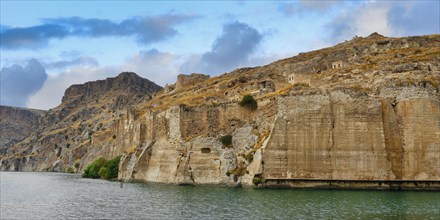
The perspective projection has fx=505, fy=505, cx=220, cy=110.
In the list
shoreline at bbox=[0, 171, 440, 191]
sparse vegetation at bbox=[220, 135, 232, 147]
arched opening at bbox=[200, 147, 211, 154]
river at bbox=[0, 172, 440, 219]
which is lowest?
river at bbox=[0, 172, 440, 219]

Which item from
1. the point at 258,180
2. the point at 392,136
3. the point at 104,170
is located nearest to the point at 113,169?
the point at 104,170

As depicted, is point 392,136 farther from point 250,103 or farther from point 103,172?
point 103,172

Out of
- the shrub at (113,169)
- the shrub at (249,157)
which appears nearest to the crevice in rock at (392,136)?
the shrub at (249,157)

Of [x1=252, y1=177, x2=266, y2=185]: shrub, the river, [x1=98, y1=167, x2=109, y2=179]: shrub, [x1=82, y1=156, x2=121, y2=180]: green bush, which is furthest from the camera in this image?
[x1=98, y1=167, x2=109, y2=179]: shrub

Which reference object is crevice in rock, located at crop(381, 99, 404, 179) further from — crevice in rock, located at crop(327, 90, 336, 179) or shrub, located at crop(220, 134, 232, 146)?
→ shrub, located at crop(220, 134, 232, 146)

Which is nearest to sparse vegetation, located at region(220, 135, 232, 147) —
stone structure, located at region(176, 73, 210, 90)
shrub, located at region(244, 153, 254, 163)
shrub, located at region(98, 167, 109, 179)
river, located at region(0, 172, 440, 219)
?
shrub, located at region(244, 153, 254, 163)

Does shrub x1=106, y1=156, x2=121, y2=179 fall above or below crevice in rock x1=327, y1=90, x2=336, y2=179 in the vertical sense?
below

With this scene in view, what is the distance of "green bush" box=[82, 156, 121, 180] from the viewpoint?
88062 millimetres

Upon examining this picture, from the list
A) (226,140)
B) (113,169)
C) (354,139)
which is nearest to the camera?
(354,139)

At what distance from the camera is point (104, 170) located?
9106cm

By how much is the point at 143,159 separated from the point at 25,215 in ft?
128

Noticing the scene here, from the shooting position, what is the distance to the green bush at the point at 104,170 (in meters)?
88.1

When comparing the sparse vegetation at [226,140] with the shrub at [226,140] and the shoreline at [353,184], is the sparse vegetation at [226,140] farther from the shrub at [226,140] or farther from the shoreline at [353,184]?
the shoreline at [353,184]

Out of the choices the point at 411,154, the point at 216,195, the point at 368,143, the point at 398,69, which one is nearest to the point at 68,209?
the point at 216,195
